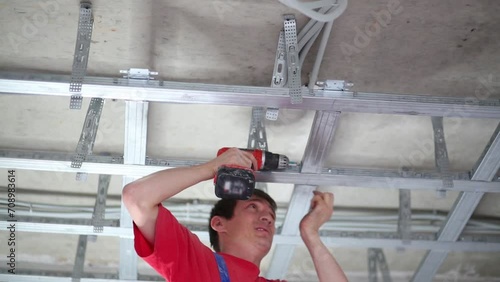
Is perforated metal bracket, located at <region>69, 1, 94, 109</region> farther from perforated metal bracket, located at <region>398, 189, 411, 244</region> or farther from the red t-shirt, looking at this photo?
perforated metal bracket, located at <region>398, 189, 411, 244</region>

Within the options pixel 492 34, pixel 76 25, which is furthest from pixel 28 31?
pixel 492 34

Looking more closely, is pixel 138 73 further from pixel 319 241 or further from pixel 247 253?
pixel 319 241

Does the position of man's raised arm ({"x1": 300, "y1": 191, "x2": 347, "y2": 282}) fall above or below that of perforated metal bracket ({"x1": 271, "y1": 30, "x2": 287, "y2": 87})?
below

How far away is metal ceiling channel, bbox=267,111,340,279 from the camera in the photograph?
2717mm

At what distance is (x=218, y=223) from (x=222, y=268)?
35cm

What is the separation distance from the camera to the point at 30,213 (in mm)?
3516

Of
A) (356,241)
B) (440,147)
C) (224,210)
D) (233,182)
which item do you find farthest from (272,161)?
(356,241)

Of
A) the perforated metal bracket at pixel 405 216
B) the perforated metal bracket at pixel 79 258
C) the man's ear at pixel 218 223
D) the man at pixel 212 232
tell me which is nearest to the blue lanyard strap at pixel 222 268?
the man at pixel 212 232

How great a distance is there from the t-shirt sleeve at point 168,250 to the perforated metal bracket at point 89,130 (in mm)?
1004

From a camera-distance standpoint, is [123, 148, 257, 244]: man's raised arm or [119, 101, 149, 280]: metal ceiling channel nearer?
[123, 148, 257, 244]: man's raised arm

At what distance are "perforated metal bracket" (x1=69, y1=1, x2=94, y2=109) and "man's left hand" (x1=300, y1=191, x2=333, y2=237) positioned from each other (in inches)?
39.4

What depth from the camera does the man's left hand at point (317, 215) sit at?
7.22 ft

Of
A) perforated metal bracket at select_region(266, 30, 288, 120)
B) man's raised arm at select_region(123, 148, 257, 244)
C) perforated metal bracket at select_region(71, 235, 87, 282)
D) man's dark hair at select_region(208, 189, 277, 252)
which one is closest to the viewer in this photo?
man's raised arm at select_region(123, 148, 257, 244)

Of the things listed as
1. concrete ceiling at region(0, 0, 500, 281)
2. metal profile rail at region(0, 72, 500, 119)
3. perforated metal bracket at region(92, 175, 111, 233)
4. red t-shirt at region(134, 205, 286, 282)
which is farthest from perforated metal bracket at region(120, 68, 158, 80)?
perforated metal bracket at region(92, 175, 111, 233)
